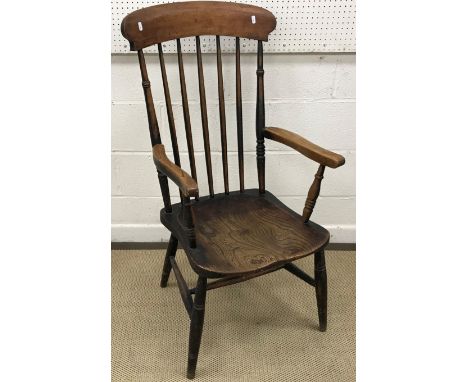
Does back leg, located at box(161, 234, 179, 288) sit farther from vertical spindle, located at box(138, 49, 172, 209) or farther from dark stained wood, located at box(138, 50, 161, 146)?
dark stained wood, located at box(138, 50, 161, 146)

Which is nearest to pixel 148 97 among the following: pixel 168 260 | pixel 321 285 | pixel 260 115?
pixel 260 115

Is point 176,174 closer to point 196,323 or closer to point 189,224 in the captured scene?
point 189,224

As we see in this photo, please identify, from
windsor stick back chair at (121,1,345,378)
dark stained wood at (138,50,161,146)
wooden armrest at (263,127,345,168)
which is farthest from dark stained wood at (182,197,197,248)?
wooden armrest at (263,127,345,168)

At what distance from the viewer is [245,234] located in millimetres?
1645

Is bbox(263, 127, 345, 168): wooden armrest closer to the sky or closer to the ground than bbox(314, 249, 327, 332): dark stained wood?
closer to the sky

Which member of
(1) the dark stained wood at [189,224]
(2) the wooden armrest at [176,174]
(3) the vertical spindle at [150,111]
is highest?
(3) the vertical spindle at [150,111]

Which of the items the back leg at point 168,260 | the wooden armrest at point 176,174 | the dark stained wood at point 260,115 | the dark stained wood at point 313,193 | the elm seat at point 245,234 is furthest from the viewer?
the back leg at point 168,260

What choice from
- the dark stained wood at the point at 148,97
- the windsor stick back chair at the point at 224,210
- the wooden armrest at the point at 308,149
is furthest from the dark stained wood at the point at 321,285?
the dark stained wood at the point at 148,97

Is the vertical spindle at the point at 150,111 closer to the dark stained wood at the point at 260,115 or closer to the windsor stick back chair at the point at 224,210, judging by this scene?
the windsor stick back chair at the point at 224,210

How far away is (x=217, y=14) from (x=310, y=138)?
71 centimetres

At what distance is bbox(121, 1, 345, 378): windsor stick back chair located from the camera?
150cm

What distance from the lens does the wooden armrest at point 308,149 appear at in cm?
155

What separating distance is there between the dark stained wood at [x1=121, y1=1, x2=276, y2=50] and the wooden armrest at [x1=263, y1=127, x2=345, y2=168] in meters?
0.34

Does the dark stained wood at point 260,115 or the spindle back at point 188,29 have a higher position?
the spindle back at point 188,29
